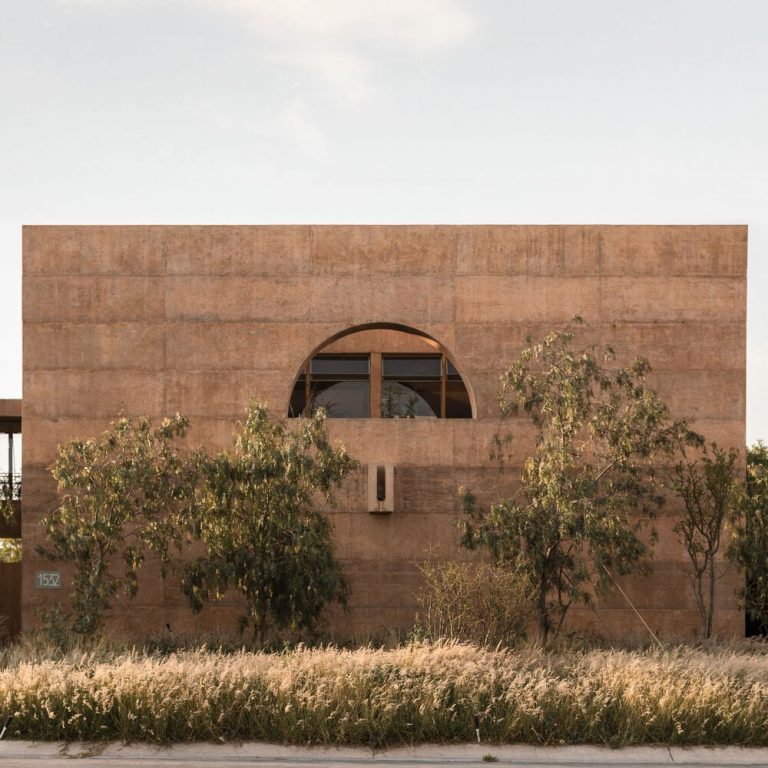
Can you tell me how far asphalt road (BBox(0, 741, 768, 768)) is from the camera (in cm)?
1191

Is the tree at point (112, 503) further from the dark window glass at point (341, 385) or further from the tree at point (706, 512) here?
the tree at point (706, 512)

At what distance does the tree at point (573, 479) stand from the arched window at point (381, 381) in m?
3.94

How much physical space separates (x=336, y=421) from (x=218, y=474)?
3.73 meters

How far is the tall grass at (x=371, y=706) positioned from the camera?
41.2ft

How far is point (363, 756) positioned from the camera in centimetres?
1220

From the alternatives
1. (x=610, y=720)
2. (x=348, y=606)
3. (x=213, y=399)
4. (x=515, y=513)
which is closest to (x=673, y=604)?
(x=515, y=513)

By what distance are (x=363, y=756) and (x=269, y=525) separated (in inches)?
280

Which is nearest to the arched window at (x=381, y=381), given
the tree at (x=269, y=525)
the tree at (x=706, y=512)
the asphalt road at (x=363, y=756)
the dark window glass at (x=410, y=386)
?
the dark window glass at (x=410, y=386)

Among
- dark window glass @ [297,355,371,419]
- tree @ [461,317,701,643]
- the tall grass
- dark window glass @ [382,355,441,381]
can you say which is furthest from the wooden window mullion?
the tall grass

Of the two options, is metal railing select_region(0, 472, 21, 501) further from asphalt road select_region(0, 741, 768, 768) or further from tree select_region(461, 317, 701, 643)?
asphalt road select_region(0, 741, 768, 768)

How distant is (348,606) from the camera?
21.4m

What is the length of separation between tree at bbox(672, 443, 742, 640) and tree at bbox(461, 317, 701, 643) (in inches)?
37.0

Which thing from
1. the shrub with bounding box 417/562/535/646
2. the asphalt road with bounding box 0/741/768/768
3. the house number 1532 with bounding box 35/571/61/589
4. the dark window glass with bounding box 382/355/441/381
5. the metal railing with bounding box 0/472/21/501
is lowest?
the asphalt road with bounding box 0/741/768/768

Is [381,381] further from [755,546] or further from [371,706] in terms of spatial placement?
[371,706]
